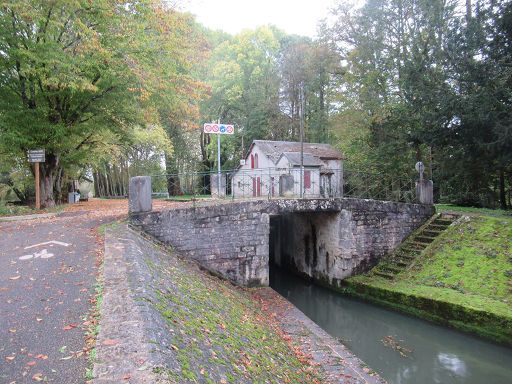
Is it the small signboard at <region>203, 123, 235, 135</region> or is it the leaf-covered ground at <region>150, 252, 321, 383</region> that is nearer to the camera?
the leaf-covered ground at <region>150, 252, 321, 383</region>

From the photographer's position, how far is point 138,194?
1089 centimetres

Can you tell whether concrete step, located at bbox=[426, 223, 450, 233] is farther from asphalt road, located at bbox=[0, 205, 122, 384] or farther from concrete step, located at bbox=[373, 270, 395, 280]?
asphalt road, located at bbox=[0, 205, 122, 384]

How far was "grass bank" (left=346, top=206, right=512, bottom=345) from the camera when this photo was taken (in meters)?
9.90

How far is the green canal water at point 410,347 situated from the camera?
8.45m

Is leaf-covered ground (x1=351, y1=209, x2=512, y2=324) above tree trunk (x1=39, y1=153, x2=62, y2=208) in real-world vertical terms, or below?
below

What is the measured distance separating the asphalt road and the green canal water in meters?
6.79

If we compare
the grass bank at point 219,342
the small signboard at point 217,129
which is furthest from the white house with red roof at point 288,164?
the grass bank at point 219,342

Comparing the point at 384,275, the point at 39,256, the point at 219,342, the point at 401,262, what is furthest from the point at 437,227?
the point at 39,256

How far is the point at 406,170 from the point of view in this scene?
20.9m

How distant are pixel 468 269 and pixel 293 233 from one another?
8010 millimetres

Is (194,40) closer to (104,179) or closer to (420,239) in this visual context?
(420,239)

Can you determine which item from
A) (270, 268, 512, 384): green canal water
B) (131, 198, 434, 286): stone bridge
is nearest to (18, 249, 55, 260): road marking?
(131, 198, 434, 286): stone bridge

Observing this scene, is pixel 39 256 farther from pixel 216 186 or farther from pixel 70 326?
pixel 216 186

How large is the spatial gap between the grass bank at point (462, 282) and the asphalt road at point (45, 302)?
30.3ft
